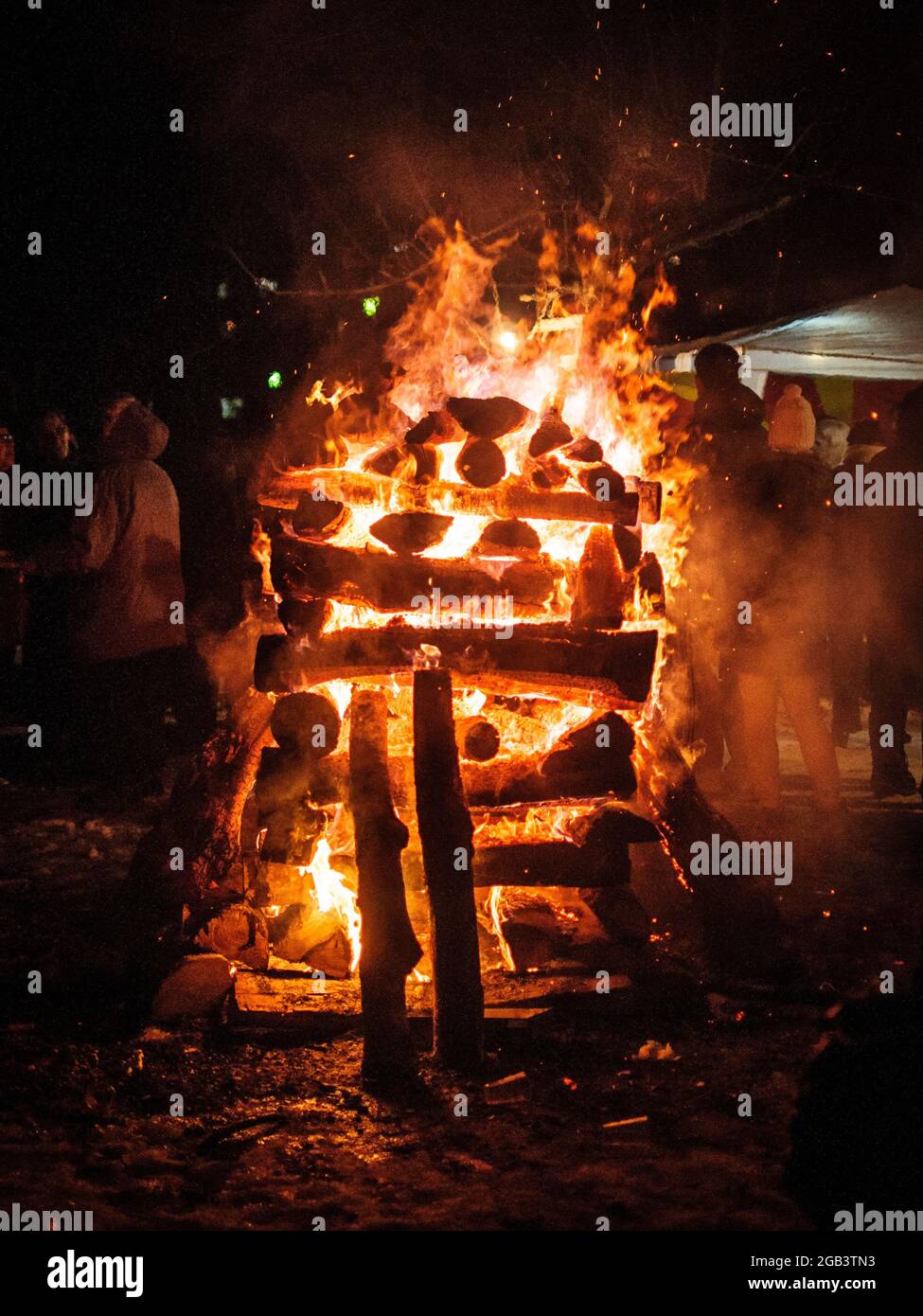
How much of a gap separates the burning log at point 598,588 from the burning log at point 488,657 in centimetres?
11

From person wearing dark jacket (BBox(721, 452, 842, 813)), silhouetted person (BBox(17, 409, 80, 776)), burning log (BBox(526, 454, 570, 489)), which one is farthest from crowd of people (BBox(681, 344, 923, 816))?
silhouetted person (BBox(17, 409, 80, 776))

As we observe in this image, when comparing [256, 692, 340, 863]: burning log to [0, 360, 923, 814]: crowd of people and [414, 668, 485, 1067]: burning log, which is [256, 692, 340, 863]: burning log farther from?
[0, 360, 923, 814]: crowd of people

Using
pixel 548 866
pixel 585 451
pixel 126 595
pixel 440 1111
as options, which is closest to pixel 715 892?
pixel 548 866

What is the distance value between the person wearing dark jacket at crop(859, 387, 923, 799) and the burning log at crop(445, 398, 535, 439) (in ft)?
12.6

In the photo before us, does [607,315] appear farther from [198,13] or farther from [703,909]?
[198,13]

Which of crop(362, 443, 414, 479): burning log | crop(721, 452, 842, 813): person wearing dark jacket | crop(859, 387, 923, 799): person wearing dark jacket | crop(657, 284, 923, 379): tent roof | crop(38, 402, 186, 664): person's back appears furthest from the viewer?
crop(657, 284, 923, 379): tent roof

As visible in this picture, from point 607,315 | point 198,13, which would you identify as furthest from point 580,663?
point 198,13

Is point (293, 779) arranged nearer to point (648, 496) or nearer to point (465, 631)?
point (465, 631)

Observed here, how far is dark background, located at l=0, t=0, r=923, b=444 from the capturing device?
27.6ft

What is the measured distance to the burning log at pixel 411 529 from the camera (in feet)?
14.2

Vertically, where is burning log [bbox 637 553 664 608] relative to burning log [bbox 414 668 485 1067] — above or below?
above

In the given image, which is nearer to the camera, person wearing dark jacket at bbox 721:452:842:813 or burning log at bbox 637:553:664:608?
burning log at bbox 637:553:664:608

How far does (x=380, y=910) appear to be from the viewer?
360 cm

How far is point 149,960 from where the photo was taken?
397 centimetres
